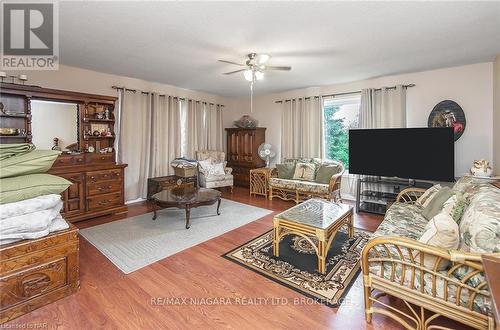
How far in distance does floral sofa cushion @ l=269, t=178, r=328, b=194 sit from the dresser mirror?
12.0 feet

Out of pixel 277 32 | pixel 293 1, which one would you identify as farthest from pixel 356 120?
pixel 293 1

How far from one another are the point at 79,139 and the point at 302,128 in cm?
437

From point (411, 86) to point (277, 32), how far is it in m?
3.00

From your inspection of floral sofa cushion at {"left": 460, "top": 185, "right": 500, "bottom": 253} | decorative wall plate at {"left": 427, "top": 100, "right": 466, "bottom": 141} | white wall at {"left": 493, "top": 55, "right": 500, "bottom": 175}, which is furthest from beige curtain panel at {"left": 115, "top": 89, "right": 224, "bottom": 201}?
white wall at {"left": 493, "top": 55, "right": 500, "bottom": 175}

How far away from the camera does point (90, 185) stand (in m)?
3.71

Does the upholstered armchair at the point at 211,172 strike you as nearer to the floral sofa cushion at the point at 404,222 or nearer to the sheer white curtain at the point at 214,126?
the sheer white curtain at the point at 214,126

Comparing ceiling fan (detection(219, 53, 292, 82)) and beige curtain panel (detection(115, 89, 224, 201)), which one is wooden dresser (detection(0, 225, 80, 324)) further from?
beige curtain panel (detection(115, 89, 224, 201))

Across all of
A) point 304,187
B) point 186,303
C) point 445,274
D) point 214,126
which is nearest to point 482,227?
point 445,274

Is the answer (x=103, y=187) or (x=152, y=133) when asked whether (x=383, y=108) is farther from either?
(x=103, y=187)

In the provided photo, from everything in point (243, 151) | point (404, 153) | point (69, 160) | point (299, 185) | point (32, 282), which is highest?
point (243, 151)

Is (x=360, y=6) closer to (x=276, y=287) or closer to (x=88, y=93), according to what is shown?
(x=276, y=287)

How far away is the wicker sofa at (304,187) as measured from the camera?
174 inches

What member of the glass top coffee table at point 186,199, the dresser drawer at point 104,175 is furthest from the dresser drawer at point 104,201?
the glass top coffee table at point 186,199

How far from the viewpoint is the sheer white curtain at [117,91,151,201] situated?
15.4 feet
